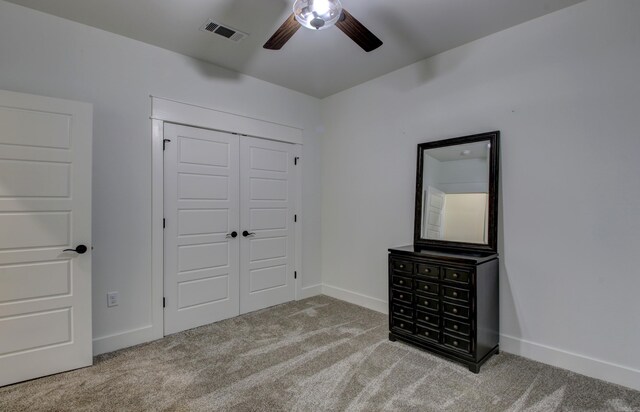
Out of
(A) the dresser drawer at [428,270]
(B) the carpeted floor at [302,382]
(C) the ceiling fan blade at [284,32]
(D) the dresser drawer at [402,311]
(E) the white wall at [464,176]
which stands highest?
(C) the ceiling fan blade at [284,32]

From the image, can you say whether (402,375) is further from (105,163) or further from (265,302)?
(105,163)

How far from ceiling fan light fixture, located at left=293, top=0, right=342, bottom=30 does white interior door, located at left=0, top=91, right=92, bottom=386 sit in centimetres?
188

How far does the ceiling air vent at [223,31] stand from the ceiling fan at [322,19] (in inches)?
31.5

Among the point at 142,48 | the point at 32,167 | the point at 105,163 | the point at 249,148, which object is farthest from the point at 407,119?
the point at 32,167

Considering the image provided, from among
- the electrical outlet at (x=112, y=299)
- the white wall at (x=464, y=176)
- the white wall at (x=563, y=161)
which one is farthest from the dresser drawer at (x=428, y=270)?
the electrical outlet at (x=112, y=299)

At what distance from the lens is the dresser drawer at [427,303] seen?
104 inches

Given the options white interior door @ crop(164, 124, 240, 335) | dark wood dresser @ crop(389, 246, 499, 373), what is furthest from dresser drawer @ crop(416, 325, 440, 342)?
white interior door @ crop(164, 124, 240, 335)

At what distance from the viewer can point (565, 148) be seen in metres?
2.44

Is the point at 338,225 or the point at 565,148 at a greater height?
the point at 565,148

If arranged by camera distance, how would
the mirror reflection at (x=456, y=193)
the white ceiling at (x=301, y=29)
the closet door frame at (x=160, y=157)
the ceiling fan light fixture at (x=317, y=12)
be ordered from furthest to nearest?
the closet door frame at (x=160, y=157) < the mirror reflection at (x=456, y=193) < the white ceiling at (x=301, y=29) < the ceiling fan light fixture at (x=317, y=12)

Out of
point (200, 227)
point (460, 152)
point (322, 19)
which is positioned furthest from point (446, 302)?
point (200, 227)

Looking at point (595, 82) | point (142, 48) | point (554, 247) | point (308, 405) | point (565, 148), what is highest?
point (142, 48)

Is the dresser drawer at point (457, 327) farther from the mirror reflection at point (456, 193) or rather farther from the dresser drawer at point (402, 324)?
the mirror reflection at point (456, 193)

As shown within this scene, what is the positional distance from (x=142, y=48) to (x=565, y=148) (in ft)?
12.4
